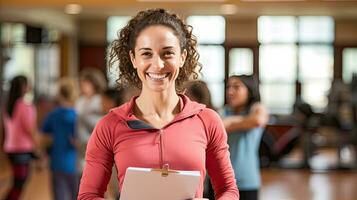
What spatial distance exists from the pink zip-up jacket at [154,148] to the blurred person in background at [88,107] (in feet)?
10.3

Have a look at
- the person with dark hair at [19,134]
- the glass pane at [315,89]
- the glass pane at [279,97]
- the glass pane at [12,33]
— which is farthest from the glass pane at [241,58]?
the person with dark hair at [19,134]

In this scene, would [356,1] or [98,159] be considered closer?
[98,159]

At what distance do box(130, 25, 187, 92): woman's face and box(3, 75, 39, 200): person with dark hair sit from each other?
4.11 meters

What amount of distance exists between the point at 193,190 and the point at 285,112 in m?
12.1

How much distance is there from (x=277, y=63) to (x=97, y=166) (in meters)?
Result: 11.9

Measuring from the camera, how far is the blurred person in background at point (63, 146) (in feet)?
16.2

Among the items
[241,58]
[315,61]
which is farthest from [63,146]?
[315,61]

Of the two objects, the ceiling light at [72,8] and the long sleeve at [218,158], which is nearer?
the long sleeve at [218,158]

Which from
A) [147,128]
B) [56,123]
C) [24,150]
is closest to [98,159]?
[147,128]

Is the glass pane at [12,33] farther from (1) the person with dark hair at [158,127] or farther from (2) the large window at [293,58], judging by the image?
(1) the person with dark hair at [158,127]

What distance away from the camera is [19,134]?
5.71m

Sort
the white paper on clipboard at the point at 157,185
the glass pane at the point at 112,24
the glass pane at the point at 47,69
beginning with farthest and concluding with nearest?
the glass pane at the point at 112,24
the glass pane at the point at 47,69
the white paper on clipboard at the point at 157,185

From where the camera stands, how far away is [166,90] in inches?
67.5

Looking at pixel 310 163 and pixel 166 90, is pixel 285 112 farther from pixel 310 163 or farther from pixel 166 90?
pixel 166 90
